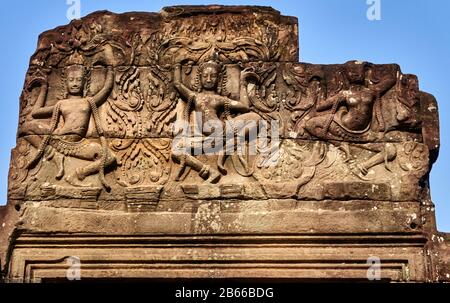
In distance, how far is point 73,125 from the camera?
347 inches

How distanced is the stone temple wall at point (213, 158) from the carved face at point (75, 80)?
2cm

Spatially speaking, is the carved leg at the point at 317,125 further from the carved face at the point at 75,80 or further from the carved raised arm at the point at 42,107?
the carved raised arm at the point at 42,107

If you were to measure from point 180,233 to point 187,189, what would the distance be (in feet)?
A: 1.54

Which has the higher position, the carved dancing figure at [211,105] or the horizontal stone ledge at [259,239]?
the carved dancing figure at [211,105]

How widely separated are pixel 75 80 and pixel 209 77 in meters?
1.38

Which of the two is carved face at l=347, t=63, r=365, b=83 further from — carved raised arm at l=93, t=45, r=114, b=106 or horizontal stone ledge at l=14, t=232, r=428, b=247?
carved raised arm at l=93, t=45, r=114, b=106

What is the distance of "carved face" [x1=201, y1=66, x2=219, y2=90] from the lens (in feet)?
29.2

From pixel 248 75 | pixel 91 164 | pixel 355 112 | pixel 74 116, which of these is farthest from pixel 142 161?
pixel 355 112

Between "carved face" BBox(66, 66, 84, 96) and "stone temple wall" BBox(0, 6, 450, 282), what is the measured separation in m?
0.02

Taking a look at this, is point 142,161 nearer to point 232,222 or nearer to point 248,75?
point 232,222

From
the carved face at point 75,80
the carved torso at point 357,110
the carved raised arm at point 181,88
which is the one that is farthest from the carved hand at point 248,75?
the carved face at point 75,80

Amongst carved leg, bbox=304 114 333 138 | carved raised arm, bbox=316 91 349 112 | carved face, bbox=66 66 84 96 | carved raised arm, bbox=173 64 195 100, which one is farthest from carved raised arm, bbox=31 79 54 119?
carved raised arm, bbox=316 91 349 112

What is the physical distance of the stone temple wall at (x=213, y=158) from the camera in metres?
8.23

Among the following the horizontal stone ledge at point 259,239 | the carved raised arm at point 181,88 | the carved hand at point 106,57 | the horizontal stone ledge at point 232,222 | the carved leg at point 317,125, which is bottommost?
the horizontal stone ledge at point 259,239
